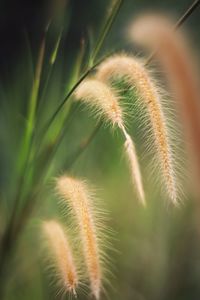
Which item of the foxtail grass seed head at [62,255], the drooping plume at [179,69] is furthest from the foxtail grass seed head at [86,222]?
the drooping plume at [179,69]

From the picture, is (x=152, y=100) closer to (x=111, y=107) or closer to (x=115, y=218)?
(x=111, y=107)

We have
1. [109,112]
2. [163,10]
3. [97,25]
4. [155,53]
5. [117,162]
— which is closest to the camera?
[109,112]

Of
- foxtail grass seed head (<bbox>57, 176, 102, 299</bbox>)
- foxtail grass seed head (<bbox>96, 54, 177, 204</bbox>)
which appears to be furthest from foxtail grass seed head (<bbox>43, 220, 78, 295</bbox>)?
foxtail grass seed head (<bbox>96, 54, 177, 204</bbox>)

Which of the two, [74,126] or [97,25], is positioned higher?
[97,25]

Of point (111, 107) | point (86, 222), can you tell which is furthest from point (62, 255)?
point (111, 107)

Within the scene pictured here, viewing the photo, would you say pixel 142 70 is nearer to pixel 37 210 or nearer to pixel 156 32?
pixel 156 32

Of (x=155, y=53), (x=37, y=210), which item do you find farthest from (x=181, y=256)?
(x=155, y=53)
